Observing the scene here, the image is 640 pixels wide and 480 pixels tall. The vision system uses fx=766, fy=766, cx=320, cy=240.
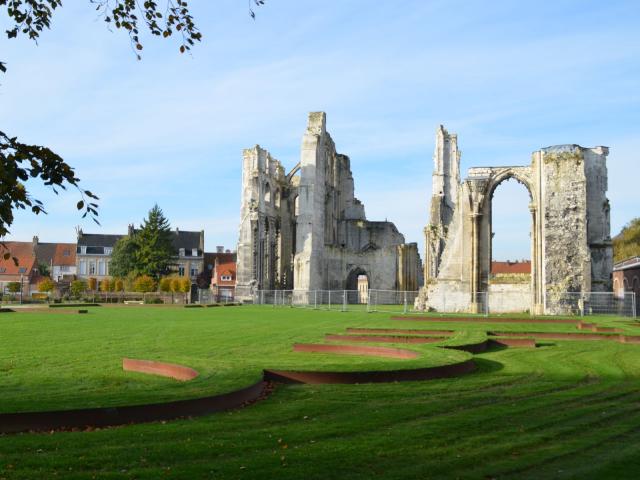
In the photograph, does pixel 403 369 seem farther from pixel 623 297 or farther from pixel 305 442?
pixel 623 297

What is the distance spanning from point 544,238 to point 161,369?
3246 centimetres

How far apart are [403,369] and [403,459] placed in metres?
5.93

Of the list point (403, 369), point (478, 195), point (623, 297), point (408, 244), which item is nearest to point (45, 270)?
point (408, 244)

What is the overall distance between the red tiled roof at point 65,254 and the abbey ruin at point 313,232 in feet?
176

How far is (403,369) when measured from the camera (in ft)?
44.8

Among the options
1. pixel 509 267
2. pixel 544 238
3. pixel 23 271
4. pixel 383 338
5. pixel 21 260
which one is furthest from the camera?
pixel 509 267

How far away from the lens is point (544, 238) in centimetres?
4272

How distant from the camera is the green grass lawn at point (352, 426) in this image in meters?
7.40

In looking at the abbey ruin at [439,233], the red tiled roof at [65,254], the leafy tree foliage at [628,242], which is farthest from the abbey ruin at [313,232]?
the red tiled roof at [65,254]

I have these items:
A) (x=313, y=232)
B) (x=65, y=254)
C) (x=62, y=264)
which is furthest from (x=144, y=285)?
(x=65, y=254)

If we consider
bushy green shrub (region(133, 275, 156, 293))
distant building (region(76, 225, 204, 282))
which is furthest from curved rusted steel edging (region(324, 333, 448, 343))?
distant building (region(76, 225, 204, 282))

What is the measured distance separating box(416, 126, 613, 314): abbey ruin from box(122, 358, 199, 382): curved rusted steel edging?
3122 centimetres

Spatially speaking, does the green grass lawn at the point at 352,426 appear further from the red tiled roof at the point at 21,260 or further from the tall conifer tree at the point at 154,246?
the red tiled roof at the point at 21,260

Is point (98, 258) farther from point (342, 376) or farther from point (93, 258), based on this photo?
point (342, 376)
